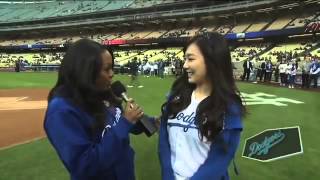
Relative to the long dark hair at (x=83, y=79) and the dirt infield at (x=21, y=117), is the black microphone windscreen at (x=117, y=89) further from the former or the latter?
the dirt infield at (x=21, y=117)

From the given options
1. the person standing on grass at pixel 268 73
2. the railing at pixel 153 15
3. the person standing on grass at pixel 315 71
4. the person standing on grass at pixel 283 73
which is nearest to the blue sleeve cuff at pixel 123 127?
the person standing on grass at pixel 315 71

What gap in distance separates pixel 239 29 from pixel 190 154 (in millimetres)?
57585

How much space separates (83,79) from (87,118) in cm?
26

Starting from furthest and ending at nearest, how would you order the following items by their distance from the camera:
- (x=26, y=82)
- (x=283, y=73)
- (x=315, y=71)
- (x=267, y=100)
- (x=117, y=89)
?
1. (x=26, y=82)
2. (x=283, y=73)
3. (x=315, y=71)
4. (x=267, y=100)
5. (x=117, y=89)

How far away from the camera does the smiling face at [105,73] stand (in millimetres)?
3335

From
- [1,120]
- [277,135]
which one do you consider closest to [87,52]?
[277,135]

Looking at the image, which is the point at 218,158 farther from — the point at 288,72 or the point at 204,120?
the point at 288,72

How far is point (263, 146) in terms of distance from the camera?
6.84 m

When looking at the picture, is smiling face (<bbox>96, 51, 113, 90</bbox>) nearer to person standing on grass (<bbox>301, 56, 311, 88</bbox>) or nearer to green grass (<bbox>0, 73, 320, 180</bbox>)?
green grass (<bbox>0, 73, 320, 180</bbox>)

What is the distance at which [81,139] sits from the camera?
3148mm

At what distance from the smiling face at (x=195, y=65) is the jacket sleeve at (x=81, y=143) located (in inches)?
22.5

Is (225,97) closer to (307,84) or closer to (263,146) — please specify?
(263,146)

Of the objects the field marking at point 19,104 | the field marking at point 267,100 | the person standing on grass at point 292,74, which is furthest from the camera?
the person standing on grass at point 292,74

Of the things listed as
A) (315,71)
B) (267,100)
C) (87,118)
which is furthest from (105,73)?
(315,71)
